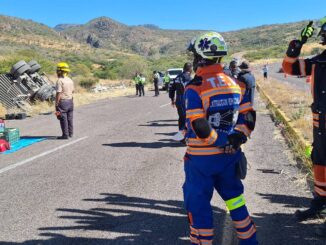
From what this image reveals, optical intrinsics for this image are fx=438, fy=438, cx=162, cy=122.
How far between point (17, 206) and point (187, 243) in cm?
264

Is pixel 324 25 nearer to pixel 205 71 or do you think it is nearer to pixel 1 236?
pixel 205 71

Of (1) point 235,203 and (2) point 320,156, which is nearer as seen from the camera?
(1) point 235,203

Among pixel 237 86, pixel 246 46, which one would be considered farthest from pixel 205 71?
pixel 246 46

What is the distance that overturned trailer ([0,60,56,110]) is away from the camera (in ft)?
66.1

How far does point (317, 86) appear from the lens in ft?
14.2

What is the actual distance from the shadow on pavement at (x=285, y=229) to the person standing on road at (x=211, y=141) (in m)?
0.82

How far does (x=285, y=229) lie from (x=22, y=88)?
18.4 m

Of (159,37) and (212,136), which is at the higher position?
(159,37)

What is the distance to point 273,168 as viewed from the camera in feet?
24.3

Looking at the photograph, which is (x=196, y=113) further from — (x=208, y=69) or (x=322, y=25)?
(x=322, y=25)

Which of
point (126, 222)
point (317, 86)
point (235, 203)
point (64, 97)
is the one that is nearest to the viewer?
point (235, 203)

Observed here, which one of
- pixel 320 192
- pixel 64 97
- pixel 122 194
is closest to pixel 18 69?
pixel 64 97

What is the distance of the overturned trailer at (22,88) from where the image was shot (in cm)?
2016

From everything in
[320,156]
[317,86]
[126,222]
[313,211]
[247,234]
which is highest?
[317,86]
